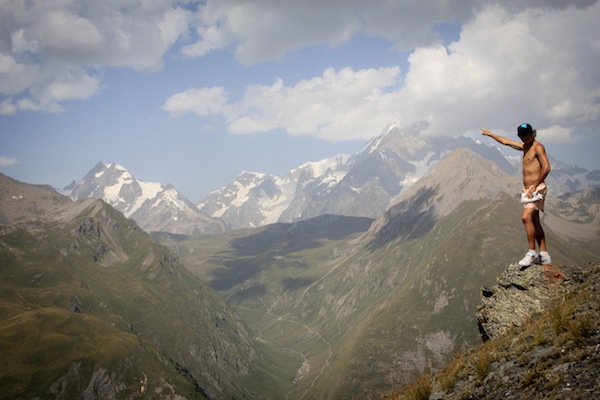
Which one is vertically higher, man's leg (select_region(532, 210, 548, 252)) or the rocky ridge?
man's leg (select_region(532, 210, 548, 252))

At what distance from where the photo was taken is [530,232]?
812 inches

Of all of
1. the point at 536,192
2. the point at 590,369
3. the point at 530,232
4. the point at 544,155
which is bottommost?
the point at 590,369

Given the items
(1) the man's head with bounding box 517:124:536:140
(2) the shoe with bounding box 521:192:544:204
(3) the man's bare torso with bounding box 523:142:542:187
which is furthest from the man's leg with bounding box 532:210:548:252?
(1) the man's head with bounding box 517:124:536:140

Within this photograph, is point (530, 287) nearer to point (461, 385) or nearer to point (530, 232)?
point (530, 232)

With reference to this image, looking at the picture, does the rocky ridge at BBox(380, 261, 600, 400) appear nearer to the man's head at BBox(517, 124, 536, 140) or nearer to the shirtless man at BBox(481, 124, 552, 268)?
the shirtless man at BBox(481, 124, 552, 268)

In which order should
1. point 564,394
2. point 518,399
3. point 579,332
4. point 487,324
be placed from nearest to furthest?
point 564,394 < point 518,399 < point 579,332 < point 487,324

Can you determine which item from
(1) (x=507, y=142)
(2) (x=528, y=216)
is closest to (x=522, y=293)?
(2) (x=528, y=216)

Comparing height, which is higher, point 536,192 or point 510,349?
point 536,192

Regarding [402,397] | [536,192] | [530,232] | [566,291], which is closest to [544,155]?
[536,192]

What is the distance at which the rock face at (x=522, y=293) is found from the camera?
19812 millimetres

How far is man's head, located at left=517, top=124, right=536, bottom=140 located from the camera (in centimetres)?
1972

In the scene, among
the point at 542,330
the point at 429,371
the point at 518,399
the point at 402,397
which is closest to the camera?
the point at 518,399

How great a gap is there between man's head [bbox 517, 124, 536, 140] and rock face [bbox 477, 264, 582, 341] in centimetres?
670

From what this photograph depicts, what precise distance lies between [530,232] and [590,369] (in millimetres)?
10119
